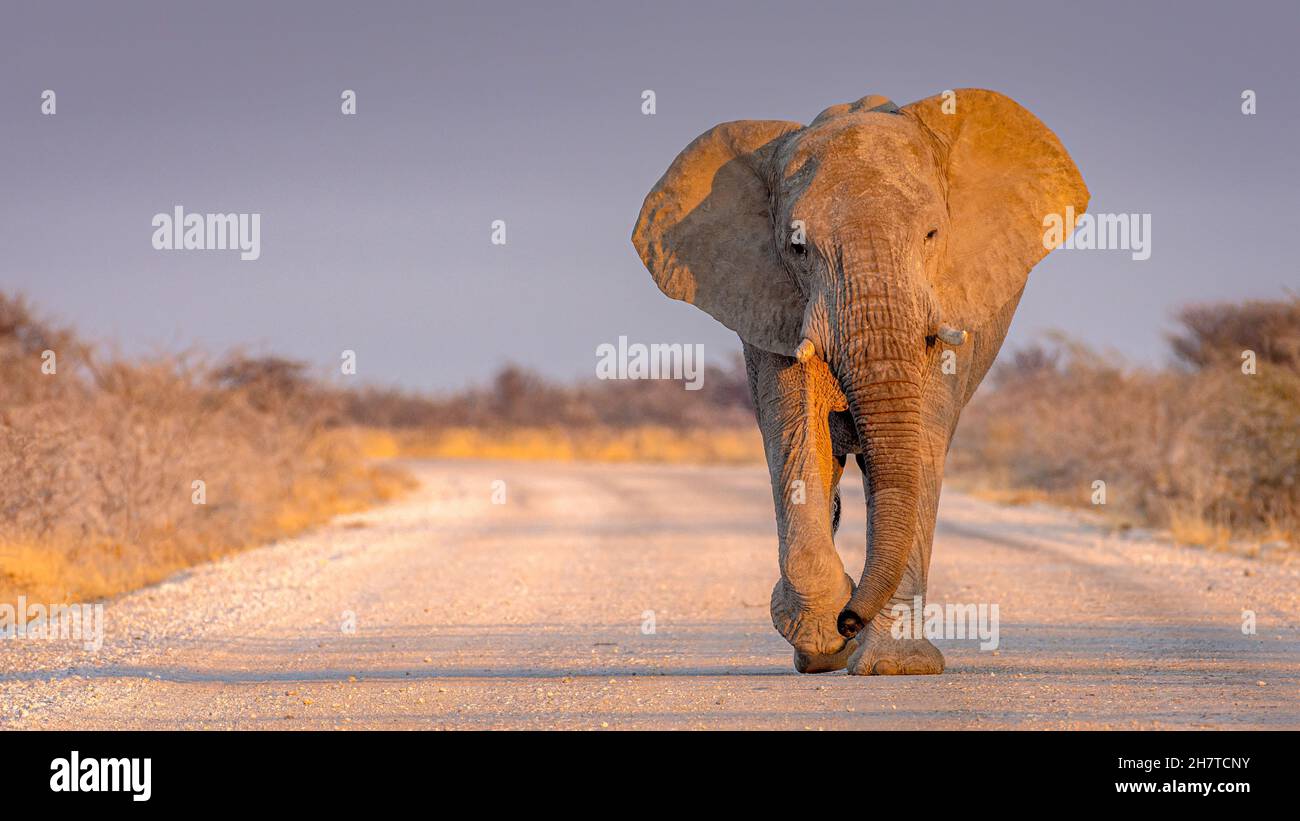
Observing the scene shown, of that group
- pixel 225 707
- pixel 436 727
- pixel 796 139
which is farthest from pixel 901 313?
pixel 225 707

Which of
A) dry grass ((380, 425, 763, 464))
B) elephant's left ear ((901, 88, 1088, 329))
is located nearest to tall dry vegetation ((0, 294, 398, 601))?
elephant's left ear ((901, 88, 1088, 329))

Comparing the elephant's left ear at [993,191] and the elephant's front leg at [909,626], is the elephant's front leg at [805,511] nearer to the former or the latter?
the elephant's front leg at [909,626]

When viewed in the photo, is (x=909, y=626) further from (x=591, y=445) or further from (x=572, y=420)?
(x=572, y=420)

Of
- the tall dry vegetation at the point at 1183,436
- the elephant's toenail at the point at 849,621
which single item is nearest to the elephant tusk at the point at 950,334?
the elephant's toenail at the point at 849,621

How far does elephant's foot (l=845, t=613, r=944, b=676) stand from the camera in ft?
27.3

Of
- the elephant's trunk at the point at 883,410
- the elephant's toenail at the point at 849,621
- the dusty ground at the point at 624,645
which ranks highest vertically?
the elephant's trunk at the point at 883,410

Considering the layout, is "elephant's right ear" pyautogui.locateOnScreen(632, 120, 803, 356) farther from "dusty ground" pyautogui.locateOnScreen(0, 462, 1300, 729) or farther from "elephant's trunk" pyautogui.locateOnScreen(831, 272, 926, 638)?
"dusty ground" pyautogui.locateOnScreen(0, 462, 1300, 729)

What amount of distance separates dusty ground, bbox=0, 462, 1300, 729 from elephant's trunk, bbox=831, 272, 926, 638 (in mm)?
597

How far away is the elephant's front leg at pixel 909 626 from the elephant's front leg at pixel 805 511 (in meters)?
0.16

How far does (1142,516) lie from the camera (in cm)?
2114

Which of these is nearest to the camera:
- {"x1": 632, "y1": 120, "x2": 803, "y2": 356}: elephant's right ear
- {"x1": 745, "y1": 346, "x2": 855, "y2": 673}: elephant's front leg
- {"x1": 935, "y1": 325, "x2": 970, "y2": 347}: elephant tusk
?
{"x1": 935, "y1": 325, "x2": 970, "y2": 347}: elephant tusk

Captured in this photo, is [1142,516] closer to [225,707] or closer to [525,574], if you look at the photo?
[525,574]

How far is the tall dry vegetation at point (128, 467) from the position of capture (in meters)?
14.2

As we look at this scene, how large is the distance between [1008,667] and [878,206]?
2820 mm
